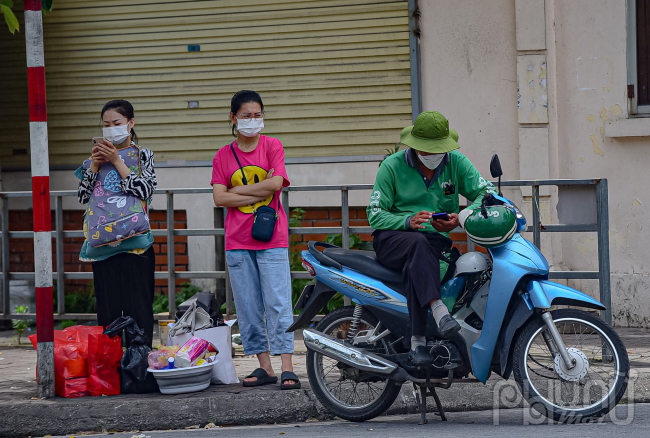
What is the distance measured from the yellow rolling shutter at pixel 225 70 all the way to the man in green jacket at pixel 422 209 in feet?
11.3

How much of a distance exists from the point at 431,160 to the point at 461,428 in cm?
148

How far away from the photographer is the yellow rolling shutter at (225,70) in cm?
827

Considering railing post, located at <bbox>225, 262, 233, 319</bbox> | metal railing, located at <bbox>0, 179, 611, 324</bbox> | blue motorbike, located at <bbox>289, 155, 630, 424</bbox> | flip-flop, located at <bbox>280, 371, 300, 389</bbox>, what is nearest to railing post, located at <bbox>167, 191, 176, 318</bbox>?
metal railing, located at <bbox>0, 179, 611, 324</bbox>

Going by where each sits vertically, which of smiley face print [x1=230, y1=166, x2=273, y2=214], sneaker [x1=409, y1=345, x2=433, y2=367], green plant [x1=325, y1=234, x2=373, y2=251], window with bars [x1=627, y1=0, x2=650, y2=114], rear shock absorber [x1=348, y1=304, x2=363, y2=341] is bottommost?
sneaker [x1=409, y1=345, x2=433, y2=367]

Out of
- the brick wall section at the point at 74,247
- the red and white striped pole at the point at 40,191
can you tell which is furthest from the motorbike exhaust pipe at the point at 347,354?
the brick wall section at the point at 74,247

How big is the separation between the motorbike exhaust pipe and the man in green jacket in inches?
7.9

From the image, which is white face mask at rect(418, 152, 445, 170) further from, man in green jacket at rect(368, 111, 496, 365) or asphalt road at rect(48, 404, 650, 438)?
asphalt road at rect(48, 404, 650, 438)

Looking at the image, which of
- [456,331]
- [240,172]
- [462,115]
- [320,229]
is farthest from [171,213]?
[456,331]

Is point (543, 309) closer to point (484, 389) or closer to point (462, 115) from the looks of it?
point (484, 389)

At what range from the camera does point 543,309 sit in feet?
14.2

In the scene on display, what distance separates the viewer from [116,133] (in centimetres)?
531

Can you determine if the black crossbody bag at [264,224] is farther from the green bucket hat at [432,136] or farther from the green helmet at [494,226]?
the green helmet at [494,226]

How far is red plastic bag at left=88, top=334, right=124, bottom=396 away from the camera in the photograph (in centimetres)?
519

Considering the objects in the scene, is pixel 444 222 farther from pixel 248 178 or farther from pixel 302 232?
pixel 302 232
